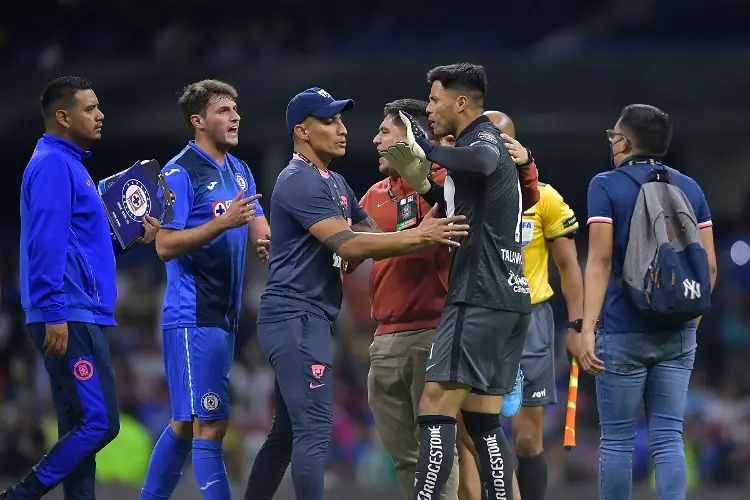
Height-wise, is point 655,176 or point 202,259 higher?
point 655,176

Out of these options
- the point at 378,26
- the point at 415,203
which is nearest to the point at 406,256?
the point at 415,203

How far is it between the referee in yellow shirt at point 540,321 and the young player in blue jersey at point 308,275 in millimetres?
1137

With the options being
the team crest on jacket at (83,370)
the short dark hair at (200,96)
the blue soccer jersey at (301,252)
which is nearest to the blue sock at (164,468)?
the team crest on jacket at (83,370)

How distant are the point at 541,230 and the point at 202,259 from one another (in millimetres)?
1914

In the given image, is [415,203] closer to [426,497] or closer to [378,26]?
[426,497]

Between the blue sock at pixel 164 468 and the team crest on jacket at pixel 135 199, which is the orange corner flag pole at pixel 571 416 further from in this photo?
the team crest on jacket at pixel 135 199

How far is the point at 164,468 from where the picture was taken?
682cm

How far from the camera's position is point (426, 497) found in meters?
5.85

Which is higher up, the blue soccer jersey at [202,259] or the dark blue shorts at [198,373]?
the blue soccer jersey at [202,259]

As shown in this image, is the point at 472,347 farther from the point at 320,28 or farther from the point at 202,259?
the point at 320,28

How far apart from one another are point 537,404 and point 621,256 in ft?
3.64

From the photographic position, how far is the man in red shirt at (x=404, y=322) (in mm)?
6582

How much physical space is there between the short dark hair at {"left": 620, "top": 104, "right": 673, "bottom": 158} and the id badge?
114 centimetres

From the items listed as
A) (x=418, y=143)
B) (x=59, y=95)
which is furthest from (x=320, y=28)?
(x=418, y=143)
